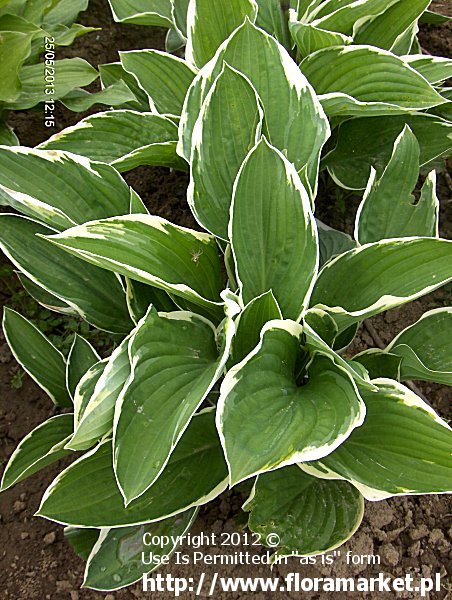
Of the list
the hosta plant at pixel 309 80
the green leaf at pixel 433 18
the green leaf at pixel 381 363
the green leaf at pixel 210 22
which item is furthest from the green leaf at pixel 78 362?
the green leaf at pixel 433 18

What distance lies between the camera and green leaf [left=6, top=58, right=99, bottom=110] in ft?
5.70

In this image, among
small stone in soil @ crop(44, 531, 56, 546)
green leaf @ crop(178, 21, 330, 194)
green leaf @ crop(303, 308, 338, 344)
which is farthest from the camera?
small stone in soil @ crop(44, 531, 56, 546)

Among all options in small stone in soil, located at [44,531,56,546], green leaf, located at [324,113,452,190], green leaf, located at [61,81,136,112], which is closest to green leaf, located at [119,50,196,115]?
green leaf, located at [61,81,136,112]

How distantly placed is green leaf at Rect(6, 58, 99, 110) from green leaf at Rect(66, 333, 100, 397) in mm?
803

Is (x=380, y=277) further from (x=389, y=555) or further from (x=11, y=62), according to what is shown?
(x=11, y=62)

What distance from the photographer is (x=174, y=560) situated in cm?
133

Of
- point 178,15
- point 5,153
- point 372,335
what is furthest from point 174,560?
point 178,15

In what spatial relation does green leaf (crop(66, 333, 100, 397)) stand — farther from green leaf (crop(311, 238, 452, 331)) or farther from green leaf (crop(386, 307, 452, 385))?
green leaf (crop(386, 307, 452, 385))

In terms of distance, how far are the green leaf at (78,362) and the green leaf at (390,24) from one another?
103 cm

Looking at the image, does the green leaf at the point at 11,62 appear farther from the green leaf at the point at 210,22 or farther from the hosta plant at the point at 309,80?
the green leaf at the point at 210,22

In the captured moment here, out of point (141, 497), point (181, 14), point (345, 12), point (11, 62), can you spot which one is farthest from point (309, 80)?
point (141, 497)

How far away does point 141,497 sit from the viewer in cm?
110

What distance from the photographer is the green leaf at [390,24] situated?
1.55m

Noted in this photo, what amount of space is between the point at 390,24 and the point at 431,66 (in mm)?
152
